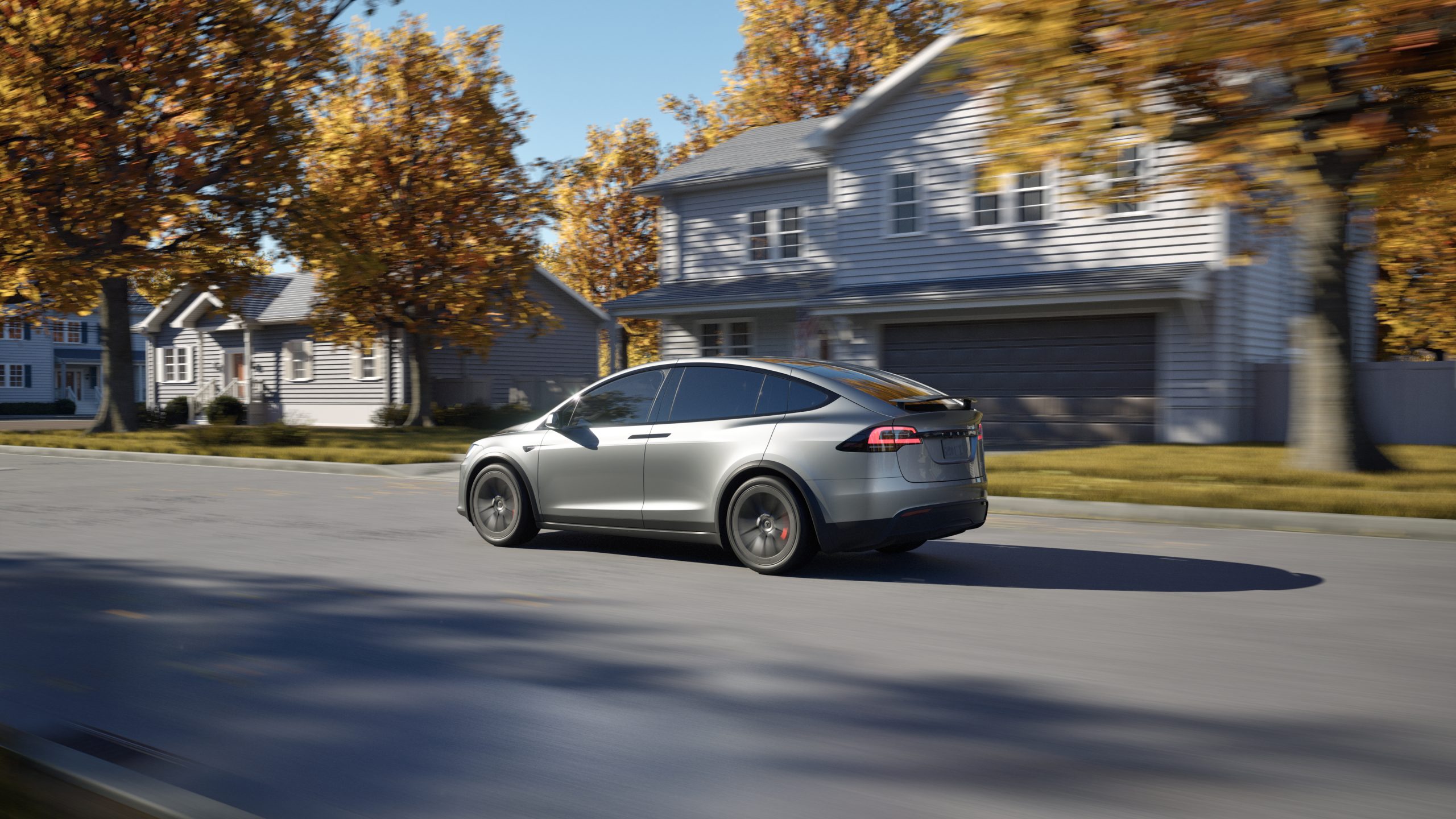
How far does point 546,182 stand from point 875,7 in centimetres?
1974

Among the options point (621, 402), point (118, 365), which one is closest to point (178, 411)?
point (118, 365)

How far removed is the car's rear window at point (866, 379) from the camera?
840 centimetres

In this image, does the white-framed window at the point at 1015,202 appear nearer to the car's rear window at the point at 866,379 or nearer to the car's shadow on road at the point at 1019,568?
the car's shadow on road at the point at 1019,568

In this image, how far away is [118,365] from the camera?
31312 millimetres

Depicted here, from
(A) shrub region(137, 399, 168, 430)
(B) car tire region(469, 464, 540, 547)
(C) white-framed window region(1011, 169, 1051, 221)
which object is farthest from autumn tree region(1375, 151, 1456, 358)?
(A) shrub region(137, 399, 168, 430)

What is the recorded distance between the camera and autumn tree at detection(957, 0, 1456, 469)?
10.7 m

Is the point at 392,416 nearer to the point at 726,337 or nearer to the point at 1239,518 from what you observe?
the point at 726,337

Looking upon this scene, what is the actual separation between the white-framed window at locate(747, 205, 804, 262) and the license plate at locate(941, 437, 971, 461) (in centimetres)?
1972

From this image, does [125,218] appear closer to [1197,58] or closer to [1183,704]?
[1197,58]

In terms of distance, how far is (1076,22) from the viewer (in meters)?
11.8

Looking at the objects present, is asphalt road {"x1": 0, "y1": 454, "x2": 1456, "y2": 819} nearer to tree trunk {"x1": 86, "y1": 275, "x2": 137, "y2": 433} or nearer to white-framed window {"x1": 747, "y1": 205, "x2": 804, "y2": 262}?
white-framed window {"x1": 747, "y1": 205, "x2": 804, "y2": 262}

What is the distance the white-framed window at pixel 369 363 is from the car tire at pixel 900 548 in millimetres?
32440

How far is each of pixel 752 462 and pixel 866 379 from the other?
108 cm

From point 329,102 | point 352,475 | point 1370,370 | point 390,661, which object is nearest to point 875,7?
point 329,102
